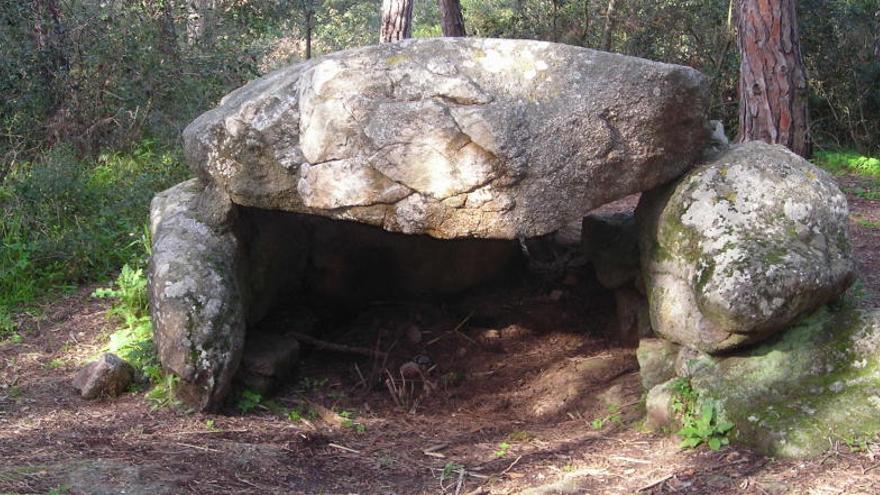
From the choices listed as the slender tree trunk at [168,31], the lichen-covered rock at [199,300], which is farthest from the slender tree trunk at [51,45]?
the lichen-covered rock at [199,300]

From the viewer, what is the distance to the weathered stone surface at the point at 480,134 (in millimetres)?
4461

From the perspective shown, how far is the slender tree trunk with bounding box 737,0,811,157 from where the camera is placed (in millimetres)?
7473

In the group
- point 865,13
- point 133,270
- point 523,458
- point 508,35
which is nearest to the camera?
point 523,458

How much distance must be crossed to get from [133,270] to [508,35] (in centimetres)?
942

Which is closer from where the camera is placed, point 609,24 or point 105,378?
point 105,378

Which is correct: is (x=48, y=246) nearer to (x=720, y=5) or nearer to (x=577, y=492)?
(x=577, y=492)

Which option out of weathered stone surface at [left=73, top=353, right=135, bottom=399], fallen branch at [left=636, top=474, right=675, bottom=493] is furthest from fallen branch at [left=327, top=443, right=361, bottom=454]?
fallen branch at [left=636, top=474, right=675, bottom=493]

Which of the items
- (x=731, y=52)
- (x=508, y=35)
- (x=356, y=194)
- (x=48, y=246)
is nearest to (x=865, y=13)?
(x=731, y=52)

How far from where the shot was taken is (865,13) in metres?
11.3

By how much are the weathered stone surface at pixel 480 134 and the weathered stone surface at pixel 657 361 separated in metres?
0.86

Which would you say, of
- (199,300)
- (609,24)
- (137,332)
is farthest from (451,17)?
(199,300)

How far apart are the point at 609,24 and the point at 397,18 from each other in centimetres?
549

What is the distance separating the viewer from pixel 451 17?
442 inches

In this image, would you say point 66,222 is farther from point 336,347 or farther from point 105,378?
point 336,347
